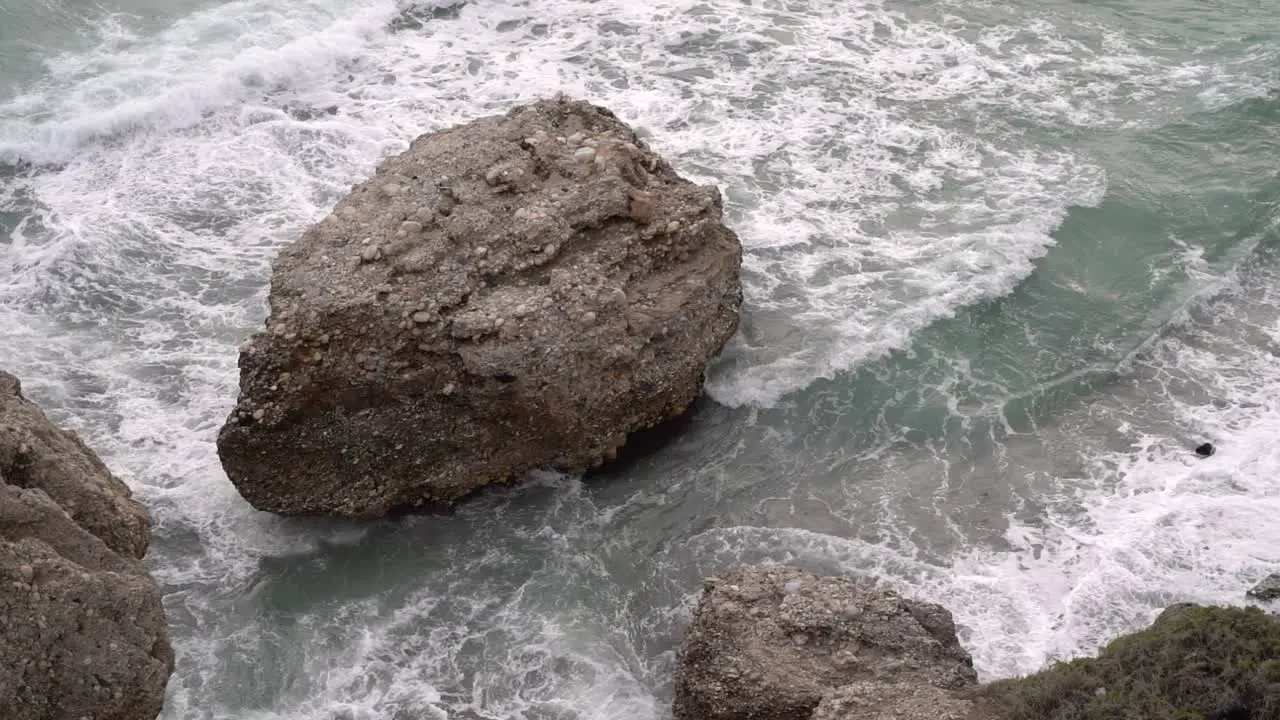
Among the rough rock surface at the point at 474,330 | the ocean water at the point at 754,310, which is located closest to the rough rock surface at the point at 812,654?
the ocean water at the point at 754,310

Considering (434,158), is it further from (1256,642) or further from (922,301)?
(1256,642)

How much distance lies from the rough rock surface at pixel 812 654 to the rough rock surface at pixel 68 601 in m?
4.04

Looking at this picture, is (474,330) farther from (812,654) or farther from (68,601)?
(68,601)

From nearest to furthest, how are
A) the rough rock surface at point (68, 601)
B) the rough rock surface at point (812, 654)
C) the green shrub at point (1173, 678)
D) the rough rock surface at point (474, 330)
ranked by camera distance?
1. the rough rock surface at point (68, 601)
2. the green shrub at point (1173, 678)
3. the rough rock surface at point (812, 654)
4. the rough rock surface at point (474, 330)

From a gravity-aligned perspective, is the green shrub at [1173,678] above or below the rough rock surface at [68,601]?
below

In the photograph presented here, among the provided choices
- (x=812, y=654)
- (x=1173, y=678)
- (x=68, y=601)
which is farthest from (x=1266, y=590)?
(x=68, y=601)

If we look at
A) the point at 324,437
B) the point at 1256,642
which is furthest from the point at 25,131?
the point at 1256,642

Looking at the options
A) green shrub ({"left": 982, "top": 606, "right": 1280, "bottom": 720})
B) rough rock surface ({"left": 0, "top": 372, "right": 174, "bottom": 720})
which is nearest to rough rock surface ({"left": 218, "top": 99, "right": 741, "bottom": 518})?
rough rock surface ({"left": 0, "top": 372, "right": 174, "bottom": 720})

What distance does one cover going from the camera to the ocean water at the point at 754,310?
36.9ft

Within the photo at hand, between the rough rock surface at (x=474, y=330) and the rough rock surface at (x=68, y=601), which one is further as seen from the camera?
the rough rock surface at (x=474, y=330)

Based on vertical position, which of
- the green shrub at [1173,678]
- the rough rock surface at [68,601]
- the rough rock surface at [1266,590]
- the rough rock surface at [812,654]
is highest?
the rough rock surface at [68,601]

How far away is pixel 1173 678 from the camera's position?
9000 millimetres

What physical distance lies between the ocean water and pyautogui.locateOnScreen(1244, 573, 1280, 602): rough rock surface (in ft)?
0.97

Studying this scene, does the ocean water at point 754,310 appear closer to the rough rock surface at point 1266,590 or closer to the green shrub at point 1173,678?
the rough rock surface at point 1266,590
